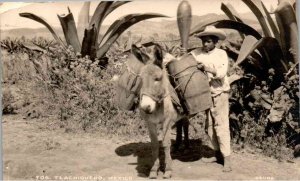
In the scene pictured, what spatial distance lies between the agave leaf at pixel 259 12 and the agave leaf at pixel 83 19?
187 cm

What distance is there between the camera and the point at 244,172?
16.3 ft

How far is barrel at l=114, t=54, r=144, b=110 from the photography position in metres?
4.79

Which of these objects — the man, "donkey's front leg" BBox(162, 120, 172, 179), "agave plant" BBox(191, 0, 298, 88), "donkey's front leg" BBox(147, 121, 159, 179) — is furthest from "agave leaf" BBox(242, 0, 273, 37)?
"donkey's front leg" BBox(147, 121, 159, 179)

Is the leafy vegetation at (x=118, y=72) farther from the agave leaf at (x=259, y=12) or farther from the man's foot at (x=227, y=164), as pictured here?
the man's foot at (x=227, y=164)

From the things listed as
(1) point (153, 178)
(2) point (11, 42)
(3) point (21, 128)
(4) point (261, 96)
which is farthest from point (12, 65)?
(4) point (261, 96)

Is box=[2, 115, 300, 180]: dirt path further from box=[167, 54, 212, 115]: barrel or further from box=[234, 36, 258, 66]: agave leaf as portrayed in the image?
box=[234, 36, 258, 66]: agave leaf

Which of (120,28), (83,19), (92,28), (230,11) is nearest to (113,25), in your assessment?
(120,28)

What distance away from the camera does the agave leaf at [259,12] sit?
17.3 feet

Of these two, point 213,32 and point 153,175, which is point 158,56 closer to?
point 213,32

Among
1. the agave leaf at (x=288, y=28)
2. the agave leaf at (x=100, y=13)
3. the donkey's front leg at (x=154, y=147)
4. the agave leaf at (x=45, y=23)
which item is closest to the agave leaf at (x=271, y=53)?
the agave leaf at (x=288, y=28)

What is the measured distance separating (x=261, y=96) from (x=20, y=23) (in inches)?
120

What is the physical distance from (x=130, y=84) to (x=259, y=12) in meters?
1.72

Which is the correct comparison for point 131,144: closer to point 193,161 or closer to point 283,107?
point 193,161

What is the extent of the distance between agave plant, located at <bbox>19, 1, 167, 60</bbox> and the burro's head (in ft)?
4.12
